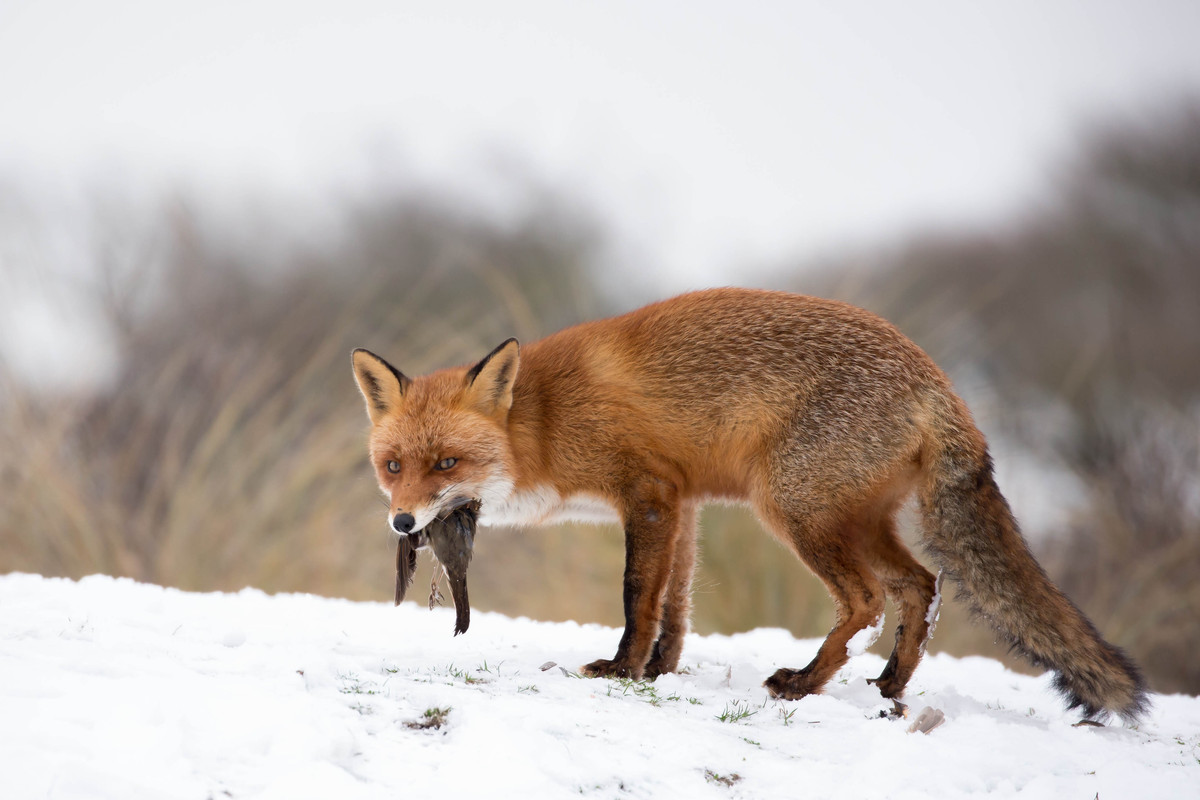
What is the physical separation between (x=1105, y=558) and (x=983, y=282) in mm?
7921

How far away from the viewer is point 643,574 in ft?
11.6

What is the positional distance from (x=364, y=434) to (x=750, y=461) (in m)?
2.30

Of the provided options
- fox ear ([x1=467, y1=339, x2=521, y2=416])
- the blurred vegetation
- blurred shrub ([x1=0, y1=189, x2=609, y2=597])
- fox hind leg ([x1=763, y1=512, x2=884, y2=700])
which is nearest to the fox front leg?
fox hind leg ([x1=763, y1=512, x2=884, y2=700])

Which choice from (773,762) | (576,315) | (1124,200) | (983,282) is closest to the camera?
(773,762)

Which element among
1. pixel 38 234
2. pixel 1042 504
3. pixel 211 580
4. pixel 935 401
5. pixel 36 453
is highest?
pixel 935 401

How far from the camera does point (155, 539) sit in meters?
6.95

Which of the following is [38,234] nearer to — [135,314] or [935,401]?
[135,314]

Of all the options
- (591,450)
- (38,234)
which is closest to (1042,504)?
(591,450)

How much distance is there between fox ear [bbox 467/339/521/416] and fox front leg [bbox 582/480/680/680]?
28.2 inches

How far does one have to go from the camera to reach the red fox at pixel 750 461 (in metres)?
3.41

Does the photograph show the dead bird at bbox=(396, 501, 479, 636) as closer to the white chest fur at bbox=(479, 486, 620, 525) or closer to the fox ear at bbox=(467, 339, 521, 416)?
the white chest fur at bbox=(479, 486, 620, 525)

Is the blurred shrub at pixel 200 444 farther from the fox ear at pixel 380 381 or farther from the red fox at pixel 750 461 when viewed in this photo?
the red fox at pixel 750 461

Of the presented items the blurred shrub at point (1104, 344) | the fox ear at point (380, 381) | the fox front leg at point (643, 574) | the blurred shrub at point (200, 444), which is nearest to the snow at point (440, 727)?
the fox front leg at point (643, 574)

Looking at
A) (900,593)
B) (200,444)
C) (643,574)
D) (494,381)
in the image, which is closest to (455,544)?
(494,381)
